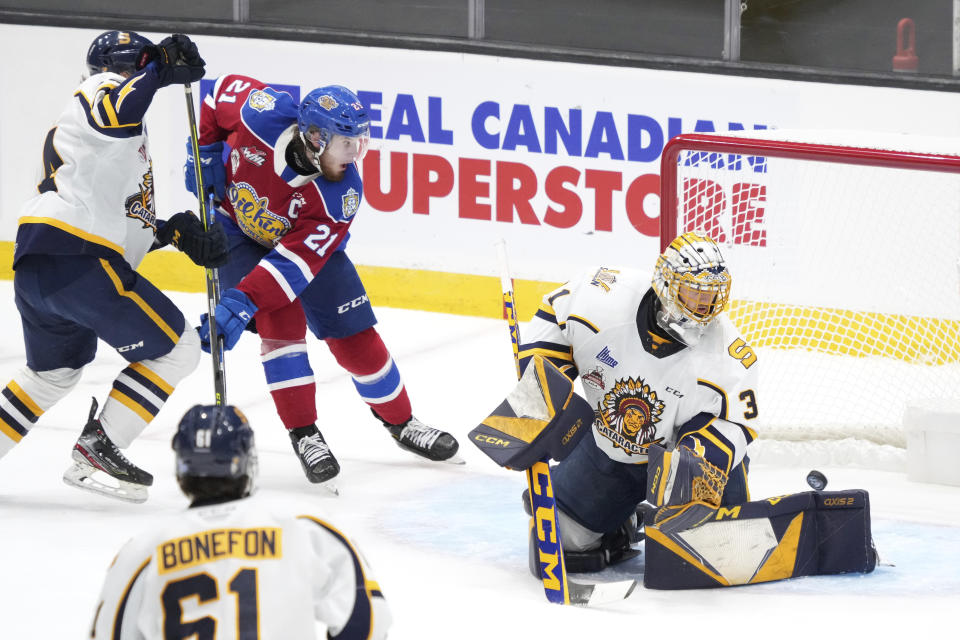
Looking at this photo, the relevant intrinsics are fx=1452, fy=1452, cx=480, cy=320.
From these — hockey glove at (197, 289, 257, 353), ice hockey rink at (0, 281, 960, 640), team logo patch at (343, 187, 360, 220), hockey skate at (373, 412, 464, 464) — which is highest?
team logo patch at (343, 187, 360, 220)

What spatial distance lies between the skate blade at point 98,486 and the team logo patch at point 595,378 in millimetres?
1278

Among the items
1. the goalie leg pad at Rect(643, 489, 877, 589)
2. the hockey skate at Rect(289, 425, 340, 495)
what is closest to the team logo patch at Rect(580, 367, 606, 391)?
the goalie leg pad at Rect(643, 489, 877, 589)

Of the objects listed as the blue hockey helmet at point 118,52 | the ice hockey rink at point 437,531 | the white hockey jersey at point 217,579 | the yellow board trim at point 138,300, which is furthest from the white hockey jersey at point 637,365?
the white hockey jersey at point 217,579

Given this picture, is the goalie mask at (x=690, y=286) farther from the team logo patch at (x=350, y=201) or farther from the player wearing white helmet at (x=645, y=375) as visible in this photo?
the team logo patch at (x=350, y=201)

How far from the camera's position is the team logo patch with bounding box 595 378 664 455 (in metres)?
3.37

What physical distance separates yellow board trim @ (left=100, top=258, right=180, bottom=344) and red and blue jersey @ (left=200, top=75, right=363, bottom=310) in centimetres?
24

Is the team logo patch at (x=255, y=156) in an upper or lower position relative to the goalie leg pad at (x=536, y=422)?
upper

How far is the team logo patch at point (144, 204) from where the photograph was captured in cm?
376

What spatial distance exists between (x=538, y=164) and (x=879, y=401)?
178cm

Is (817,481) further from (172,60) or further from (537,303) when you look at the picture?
(537,303)

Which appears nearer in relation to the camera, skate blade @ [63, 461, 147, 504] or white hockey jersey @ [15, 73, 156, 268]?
white hockey jersey @ [15, 73, 156, 268]

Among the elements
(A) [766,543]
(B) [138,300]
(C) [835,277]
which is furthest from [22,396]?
(C) [835,277]

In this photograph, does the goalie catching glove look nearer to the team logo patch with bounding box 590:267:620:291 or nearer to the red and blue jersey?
the team logo patch with bounding box 590:267:620:291

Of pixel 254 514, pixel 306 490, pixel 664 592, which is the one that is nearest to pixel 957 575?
pixel 664 592
